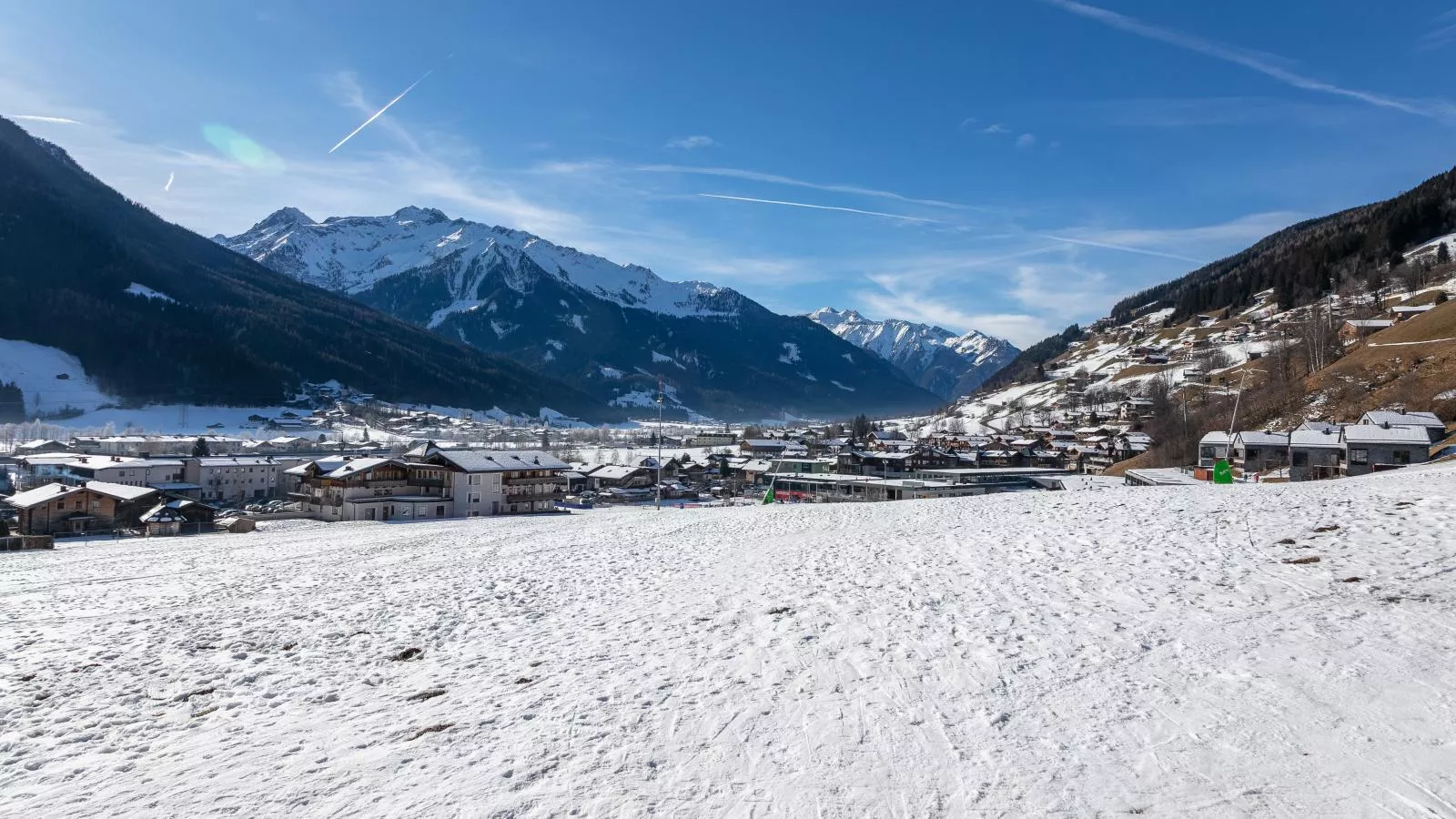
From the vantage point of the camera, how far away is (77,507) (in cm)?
4200

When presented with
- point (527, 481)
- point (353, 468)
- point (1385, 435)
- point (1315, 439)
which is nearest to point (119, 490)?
point (353, 468)

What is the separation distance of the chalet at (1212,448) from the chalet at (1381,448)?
8511 millimetres

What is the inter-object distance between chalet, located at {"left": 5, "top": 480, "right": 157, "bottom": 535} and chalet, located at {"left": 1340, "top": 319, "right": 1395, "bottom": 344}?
113 meters

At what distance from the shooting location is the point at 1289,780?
19.6ft

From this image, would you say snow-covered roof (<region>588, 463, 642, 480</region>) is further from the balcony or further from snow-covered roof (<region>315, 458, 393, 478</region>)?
snow-covered roof (<region>315, 458, 393, 478</region>)

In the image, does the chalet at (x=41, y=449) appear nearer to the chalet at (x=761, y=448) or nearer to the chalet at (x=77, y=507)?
the chalet at (x=77, y=507)

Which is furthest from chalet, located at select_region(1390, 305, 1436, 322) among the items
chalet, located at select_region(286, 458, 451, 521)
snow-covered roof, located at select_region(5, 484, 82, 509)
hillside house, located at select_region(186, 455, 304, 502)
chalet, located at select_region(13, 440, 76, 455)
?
chalet, located at select_region(13, 440, 76, 455)

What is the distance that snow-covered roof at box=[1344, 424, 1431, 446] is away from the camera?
122 feet

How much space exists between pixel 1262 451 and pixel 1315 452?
302 cm

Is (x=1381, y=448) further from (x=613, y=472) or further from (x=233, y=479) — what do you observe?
(x=233, y=479)

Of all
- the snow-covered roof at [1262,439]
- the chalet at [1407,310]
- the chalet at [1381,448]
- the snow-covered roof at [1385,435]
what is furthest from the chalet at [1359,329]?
the chalet at [1381,448]

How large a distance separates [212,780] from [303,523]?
43.6 metres

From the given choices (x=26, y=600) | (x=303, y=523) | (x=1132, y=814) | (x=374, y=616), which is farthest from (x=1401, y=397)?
(x=303, y=523)

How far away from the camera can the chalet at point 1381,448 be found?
36.8 metres
